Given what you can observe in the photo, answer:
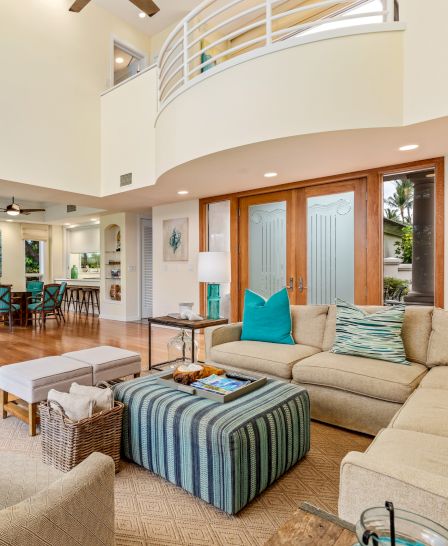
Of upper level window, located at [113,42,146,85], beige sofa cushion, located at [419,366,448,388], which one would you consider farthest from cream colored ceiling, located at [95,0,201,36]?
beige sofa cushion, located at [419,366,448,388]

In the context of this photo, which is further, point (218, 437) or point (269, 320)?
point (269, 320)

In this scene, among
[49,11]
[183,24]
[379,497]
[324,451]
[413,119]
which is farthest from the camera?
[49,11]

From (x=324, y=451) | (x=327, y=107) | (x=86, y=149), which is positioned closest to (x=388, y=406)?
(x=324, y=451)

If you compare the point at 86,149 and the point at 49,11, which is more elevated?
the point at 49,11

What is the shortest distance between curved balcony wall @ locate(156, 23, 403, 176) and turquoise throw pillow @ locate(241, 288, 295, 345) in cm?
155

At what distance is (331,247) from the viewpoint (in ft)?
16.2

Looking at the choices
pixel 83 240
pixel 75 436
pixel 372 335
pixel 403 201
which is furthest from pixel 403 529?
pixel 83 240

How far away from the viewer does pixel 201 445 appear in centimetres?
177

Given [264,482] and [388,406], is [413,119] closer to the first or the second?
[388,406]

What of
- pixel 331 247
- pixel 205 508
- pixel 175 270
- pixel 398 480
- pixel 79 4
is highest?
pixel 79 4

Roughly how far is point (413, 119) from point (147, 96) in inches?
152

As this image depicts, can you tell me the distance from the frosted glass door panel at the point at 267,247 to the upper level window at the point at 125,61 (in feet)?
12.3

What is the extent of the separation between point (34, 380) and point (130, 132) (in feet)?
14.1

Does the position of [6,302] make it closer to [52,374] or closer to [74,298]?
[74,298]
